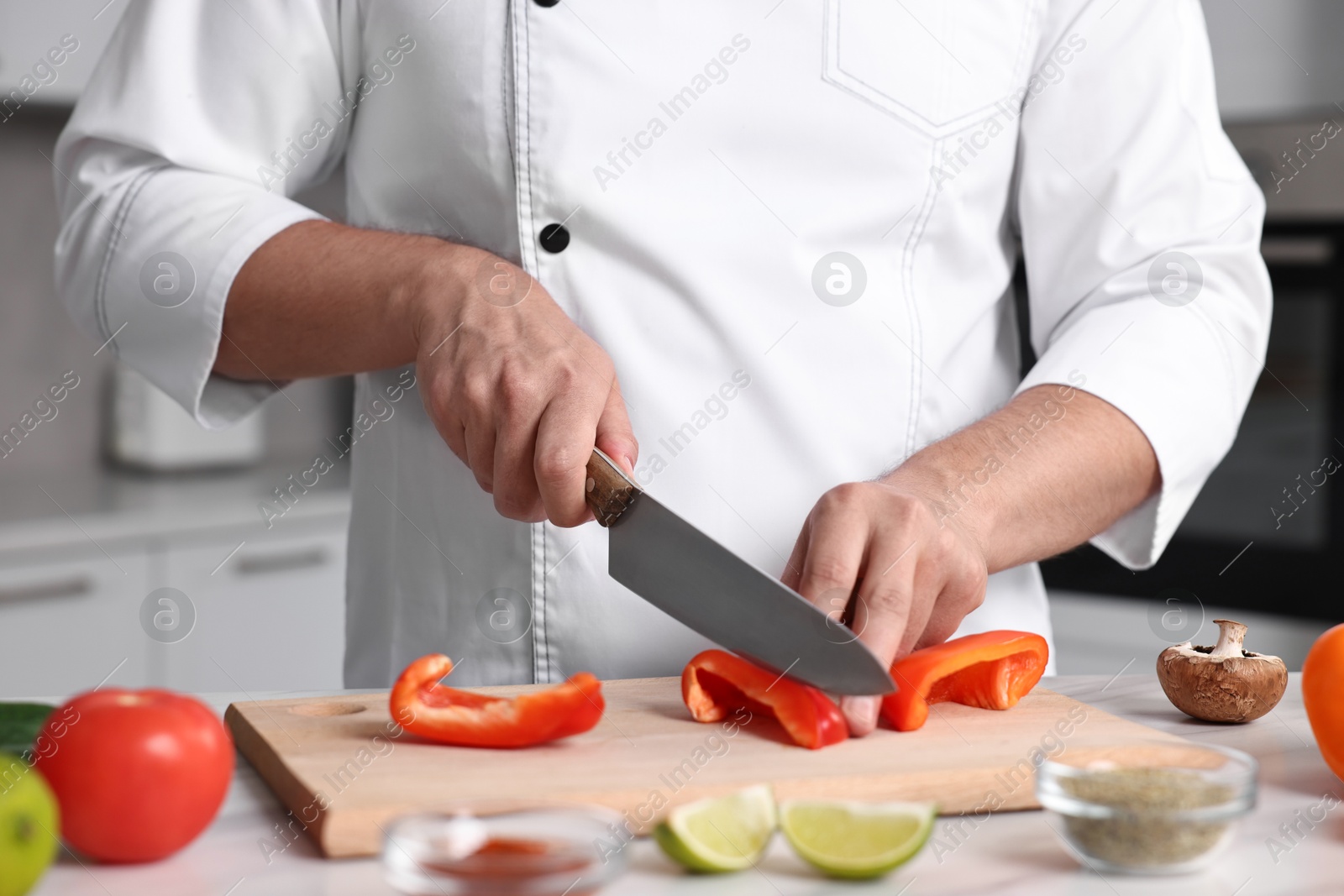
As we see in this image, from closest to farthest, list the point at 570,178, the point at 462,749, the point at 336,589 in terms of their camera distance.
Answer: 1. the point at 462,749
2. the point at 570,178
3. the point at 336,589

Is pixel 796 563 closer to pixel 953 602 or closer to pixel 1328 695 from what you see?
pixel 953 602

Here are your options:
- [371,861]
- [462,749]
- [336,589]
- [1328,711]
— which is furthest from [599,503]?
[336,589]

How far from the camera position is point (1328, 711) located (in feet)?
2.39

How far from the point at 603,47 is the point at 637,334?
0.72ft

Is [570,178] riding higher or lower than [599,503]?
higher

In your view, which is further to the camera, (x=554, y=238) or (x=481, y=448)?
(x=554, y=238)

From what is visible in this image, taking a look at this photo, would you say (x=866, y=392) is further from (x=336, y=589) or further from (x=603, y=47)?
(x=336, y=589)

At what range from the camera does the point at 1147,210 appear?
1.08 meters

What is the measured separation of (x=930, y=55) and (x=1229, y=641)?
0.50m

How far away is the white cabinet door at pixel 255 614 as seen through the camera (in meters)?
2.14

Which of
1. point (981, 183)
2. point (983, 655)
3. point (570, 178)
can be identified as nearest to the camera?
point (983, 655)

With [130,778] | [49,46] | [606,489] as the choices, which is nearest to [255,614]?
[49,46]

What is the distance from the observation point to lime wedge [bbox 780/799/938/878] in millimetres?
593

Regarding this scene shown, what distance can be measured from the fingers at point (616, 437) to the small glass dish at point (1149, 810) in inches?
13.4
